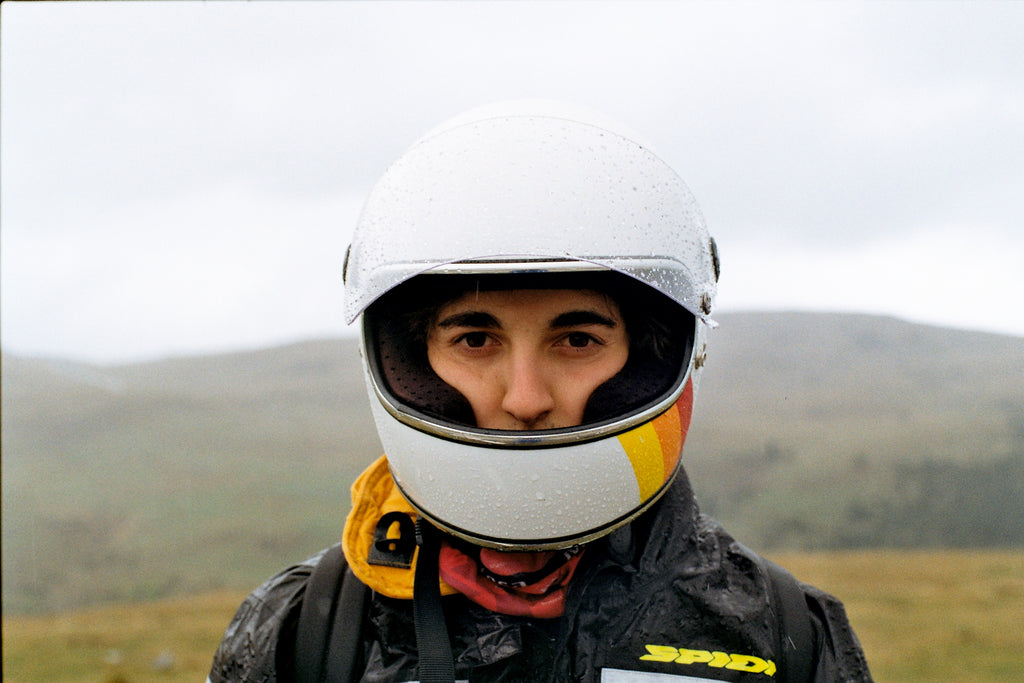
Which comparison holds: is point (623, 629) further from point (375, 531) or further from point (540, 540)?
point (375, 531)

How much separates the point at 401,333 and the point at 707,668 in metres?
0.78

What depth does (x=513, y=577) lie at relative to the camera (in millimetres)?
1136

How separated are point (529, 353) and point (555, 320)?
0.24 feet

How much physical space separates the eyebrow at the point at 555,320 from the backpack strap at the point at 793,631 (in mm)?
531

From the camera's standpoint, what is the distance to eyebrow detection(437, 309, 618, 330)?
1.12 meters

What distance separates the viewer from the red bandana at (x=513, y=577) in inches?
43.8

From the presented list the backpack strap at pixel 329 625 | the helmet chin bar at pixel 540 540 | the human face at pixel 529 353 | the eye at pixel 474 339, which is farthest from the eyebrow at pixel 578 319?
the backpack strap at pixel 329 625

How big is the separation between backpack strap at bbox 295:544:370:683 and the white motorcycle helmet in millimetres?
192

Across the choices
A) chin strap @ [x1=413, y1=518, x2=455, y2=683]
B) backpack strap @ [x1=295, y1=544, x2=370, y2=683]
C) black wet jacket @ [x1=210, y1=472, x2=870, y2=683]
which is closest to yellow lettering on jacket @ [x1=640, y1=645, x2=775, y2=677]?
black wet jacket @ [x1=210, y1=472, x2=870, y2=683]

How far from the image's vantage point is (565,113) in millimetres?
1288

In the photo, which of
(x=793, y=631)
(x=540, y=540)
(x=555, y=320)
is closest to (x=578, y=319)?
(x=555, y=320)

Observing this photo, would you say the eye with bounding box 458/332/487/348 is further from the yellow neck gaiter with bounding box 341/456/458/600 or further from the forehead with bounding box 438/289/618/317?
the yellow neck gaiter with bounding box 341/456/458/600

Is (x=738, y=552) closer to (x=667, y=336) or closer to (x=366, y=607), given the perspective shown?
(x=667, y=336)

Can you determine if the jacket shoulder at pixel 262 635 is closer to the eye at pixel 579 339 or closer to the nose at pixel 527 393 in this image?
the nose at pixel 527 393
